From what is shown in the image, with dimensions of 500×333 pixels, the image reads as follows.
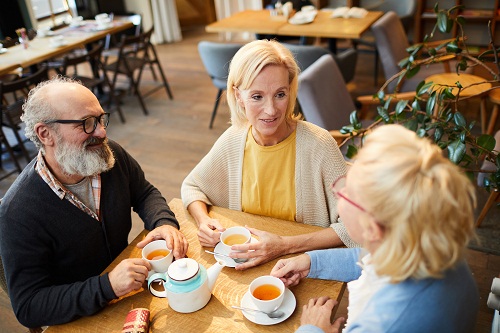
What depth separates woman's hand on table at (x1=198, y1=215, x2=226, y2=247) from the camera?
1528 mm

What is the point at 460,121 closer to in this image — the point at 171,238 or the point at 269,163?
the point at 269,163

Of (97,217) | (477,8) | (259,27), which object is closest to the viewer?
(97,217)

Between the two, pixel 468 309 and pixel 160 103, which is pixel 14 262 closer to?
pixel 468 309

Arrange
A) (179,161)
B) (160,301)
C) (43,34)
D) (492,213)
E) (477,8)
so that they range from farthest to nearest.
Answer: (477,8), (43,34), (179,161), (492,213), (160,301)

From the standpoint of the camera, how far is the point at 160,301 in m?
1.34

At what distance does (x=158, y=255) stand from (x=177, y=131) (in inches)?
119

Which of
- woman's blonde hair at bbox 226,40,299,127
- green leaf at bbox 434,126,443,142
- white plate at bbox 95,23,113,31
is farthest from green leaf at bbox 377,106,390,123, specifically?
white plate at bbox 95,23,113,31

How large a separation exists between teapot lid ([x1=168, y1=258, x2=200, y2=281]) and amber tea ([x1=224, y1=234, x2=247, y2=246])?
9.6 inches

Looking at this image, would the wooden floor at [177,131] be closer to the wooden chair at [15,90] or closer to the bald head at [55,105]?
the wooden chair at [15,90]

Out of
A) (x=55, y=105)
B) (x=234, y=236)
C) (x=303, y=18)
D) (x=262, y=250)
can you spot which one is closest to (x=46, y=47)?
(x=303, y=18)

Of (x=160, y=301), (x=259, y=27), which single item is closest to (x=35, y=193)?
(x=160, y=301)

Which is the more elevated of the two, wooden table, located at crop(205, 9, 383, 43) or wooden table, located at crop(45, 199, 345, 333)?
wooden table, located at crop(205, 9, 383, 43)

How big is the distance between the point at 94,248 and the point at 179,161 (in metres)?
2.31

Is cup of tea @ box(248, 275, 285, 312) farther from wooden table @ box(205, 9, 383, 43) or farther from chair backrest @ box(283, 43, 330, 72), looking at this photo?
wooden table @ box(205, 9, 383, 43)
